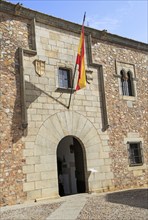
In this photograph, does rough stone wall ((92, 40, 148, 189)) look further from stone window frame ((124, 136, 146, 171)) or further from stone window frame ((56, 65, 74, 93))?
stone window frame ((56, 65, 74, 93))

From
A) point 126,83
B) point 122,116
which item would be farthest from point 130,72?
point 122,116

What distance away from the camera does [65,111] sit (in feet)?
35.3

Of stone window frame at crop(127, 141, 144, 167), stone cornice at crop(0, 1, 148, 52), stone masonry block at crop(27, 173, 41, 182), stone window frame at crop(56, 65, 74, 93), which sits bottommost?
stone masonry block at crop(27, 173, 41, 182)

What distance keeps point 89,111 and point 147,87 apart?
4.19 meters

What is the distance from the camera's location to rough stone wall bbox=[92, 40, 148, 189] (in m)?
11.9

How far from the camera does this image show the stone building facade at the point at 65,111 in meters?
9.46

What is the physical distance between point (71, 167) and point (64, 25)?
615cm

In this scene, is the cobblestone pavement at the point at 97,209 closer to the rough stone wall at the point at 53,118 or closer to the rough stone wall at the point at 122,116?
the rough stone wall at the point at 53,118

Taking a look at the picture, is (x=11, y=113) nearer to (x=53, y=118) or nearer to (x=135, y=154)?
(x=53, y=118)

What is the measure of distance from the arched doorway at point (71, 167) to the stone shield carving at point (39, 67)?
3042 mm

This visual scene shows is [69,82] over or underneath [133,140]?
over

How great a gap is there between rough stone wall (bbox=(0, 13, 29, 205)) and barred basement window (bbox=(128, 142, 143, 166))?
5.21 metres

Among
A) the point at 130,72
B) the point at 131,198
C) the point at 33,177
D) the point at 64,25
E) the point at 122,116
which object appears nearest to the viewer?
the point at 33,177

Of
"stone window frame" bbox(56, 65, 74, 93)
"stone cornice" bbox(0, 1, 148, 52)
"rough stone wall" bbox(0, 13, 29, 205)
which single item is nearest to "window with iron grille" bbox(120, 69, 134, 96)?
"stone cornice" bbox(0, 1, 148, 52)
